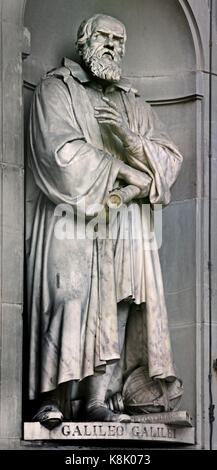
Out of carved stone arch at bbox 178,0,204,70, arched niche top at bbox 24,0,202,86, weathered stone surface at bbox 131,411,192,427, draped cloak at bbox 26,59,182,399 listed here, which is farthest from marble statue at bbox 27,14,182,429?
carved stone arch at bbox 178,0,204,70

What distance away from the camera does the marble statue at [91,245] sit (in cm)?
1352

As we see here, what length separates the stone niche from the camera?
14391 millimetres

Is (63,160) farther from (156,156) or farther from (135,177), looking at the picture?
(156,156)

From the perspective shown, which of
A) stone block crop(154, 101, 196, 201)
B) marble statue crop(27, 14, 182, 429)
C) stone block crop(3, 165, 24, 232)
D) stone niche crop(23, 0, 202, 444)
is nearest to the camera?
stone block crop(3, 165, 24, 232)

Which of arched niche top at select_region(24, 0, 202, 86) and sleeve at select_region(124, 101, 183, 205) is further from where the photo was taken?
arched niche top at select_region(24, 0, 202, 86)

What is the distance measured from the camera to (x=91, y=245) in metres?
13.7

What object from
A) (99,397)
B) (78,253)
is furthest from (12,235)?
(99,397)

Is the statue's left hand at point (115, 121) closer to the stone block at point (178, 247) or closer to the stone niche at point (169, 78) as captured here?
the stone niche at point (169, 78)

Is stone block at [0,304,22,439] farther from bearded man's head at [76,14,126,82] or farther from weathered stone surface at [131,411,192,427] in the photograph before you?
bearded man's head at [76,14,126,82]

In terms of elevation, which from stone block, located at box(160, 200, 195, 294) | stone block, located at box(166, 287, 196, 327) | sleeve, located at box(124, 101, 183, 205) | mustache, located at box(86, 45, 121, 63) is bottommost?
stone block, located at box(166, 287, 196, 327)

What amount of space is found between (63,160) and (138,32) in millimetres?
1650

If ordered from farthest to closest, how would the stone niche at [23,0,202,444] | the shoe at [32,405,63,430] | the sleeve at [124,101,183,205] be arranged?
the stone niche at [23,0,202,444] < the sleeve at [124,101,183,205] < the shoe at [32,405,63,430]

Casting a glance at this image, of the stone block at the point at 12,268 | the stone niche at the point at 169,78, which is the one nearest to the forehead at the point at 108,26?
the stone niche at the point at 169,78
